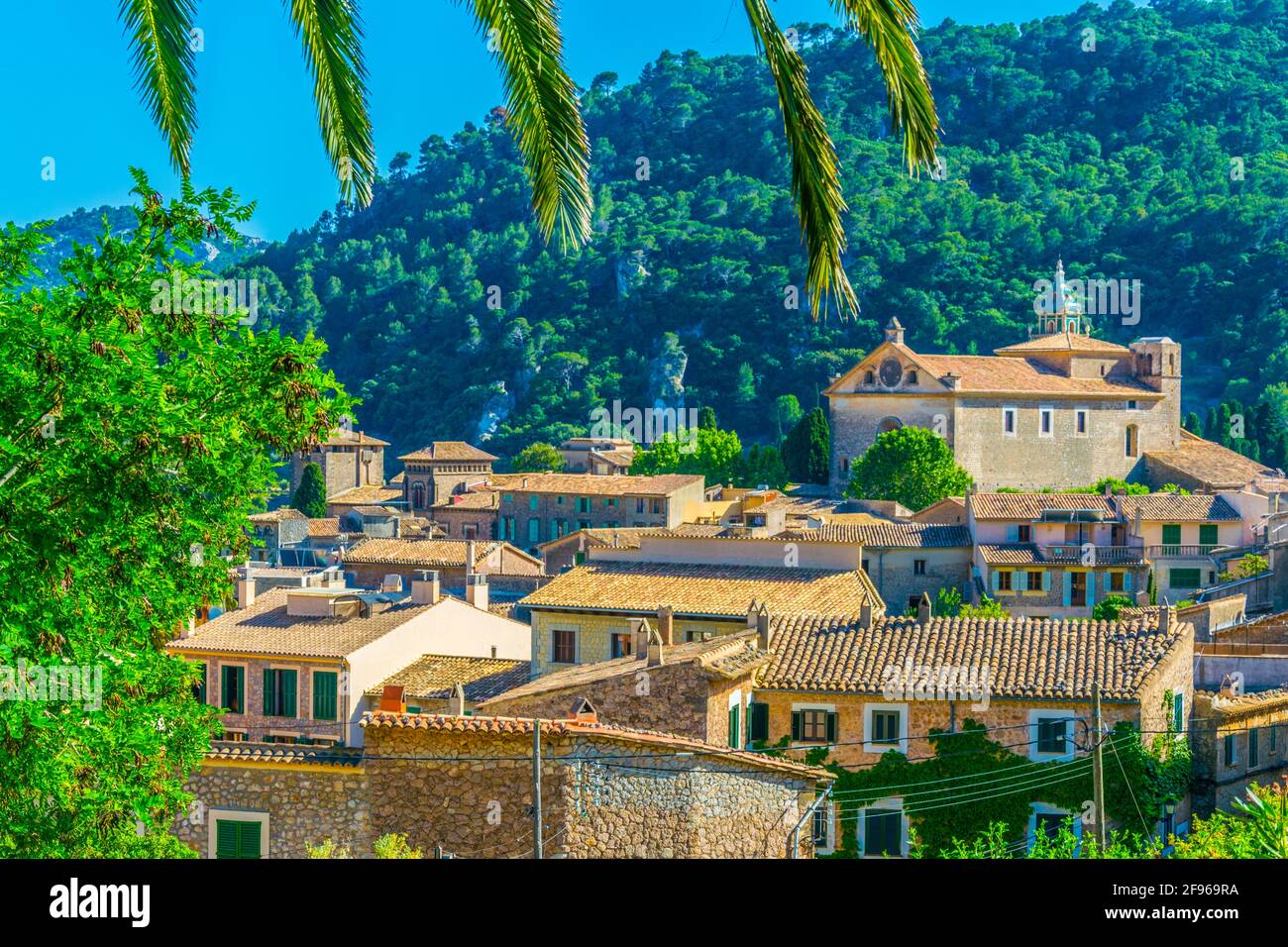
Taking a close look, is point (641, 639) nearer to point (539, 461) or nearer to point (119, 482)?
point (119, 482)

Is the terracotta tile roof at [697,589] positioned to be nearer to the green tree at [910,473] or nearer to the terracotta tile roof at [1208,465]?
the green tree at [910,473]

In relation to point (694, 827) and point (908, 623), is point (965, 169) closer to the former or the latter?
point (908, 623)

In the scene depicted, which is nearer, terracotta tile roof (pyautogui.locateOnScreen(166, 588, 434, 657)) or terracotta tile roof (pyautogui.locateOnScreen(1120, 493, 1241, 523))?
terracotta tile roof (pyautogui.locateOnScreen(166, 588, 434, 657))

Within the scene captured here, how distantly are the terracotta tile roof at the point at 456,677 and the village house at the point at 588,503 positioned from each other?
37339mm

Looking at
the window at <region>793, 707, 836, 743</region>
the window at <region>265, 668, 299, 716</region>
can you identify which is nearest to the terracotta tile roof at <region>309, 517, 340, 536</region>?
the window at <region>265, 668, 299, 716</region>

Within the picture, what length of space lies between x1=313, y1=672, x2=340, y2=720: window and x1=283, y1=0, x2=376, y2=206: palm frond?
19.6 meters

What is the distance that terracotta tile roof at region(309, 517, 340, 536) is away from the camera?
6638cm

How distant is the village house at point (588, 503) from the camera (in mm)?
64250

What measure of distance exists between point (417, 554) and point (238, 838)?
102 feet

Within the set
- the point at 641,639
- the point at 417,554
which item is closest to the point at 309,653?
the point at 641,639

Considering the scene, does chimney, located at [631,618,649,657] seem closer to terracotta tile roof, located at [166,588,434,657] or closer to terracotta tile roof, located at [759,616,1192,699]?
terracotta tile roof, located at [759,616,1192,699]

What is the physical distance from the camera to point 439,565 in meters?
43.6

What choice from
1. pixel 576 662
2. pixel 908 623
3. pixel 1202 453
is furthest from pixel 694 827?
pixel 1202 453
